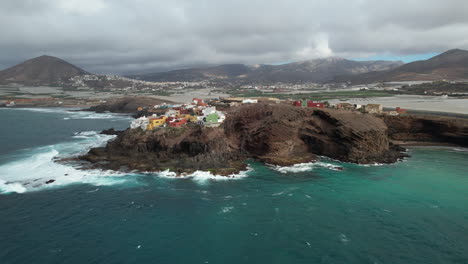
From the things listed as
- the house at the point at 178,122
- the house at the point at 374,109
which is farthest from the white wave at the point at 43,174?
the house at the point at 374,109

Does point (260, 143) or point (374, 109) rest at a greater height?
point (374, 109)

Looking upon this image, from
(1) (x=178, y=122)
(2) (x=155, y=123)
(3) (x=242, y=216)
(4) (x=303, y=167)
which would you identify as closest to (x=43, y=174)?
(2) (x=155, y=123)

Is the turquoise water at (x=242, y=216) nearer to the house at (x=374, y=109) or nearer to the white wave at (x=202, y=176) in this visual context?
the white wave at (x=202, y=176)

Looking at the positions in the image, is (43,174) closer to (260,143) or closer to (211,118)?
(211,118)

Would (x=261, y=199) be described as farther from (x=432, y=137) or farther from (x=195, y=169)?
(x=432, y=137)

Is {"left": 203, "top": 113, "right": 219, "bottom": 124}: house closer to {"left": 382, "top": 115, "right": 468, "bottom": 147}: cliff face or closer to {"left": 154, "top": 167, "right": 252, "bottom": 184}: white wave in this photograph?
{"left": 154, "top": 167, "right": 252, "bottom": 184}: white wave

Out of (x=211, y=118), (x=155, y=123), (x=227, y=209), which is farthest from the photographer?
(x=155, y=123)
